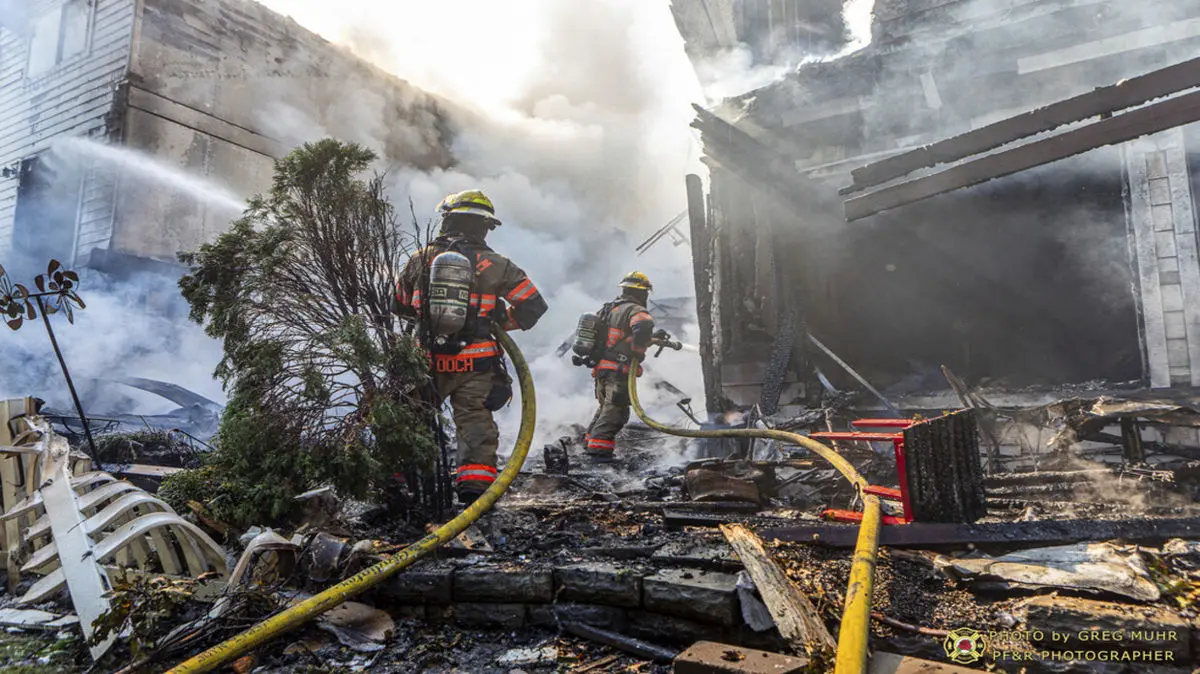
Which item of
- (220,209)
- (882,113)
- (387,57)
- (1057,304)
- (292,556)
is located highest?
(387,57)

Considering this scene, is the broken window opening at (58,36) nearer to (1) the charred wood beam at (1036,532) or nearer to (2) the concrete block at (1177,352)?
(1) the charred wood beam at (1036,532)

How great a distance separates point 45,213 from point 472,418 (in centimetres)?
1439

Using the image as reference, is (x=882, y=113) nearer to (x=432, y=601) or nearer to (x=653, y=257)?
(x=432, y=601)

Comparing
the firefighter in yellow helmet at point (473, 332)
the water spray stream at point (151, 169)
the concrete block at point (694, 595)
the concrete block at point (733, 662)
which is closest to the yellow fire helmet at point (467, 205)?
the firefighter in yellow helmet at point (473, 332)

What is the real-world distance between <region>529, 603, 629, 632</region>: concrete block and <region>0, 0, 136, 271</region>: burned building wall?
43.6ft

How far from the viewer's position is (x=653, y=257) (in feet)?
77.7

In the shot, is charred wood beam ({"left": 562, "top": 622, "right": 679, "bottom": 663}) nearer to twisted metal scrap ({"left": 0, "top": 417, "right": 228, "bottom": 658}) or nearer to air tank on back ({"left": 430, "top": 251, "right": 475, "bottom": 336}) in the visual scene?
twisted metal scrap ({"left": 0, "top": 417, "right": 228, "bottom": 658})

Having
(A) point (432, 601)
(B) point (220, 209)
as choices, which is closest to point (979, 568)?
(A) point (432, 601)

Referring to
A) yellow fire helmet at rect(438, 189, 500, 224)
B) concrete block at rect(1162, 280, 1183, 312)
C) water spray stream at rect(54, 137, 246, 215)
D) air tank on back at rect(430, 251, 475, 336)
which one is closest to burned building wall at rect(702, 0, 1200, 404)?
concrete block at rect(1162, 280, 1183, 312)

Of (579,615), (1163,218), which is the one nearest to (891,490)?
(579,615)

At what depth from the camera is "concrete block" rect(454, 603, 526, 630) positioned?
2500 millimetres

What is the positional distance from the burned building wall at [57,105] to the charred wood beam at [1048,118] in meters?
13.5

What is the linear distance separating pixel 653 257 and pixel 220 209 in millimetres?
14688

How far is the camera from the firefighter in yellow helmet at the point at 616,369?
269 inches
